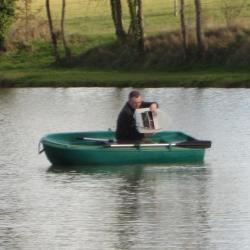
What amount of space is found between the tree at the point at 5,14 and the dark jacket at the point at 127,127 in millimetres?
39619

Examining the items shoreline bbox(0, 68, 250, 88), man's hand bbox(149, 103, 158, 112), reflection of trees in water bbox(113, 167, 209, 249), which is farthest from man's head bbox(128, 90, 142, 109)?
shoreline bbox(0, 68, 250, 88)

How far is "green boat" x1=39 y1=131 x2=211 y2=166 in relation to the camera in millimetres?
25859

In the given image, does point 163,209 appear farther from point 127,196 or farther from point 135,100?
point 135,100

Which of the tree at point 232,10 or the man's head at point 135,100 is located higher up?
the man's head at point 135,100

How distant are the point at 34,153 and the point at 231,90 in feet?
57.9

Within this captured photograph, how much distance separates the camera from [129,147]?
25906mm

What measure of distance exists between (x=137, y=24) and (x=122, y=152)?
31.1 meters

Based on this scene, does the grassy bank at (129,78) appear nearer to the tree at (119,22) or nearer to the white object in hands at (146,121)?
the tree at (119,22)

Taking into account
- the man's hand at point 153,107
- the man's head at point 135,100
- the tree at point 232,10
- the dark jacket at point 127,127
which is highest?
the man's head at point 135,100

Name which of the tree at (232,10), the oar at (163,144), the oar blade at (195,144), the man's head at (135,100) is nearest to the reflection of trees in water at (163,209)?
the oar at (163,144)

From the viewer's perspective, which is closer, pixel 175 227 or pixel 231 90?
pixel 175 227

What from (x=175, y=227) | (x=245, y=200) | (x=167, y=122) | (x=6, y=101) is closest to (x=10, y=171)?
(x=167, y=122)

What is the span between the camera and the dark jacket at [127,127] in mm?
26070

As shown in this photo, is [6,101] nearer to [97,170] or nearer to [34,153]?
[34,153]
